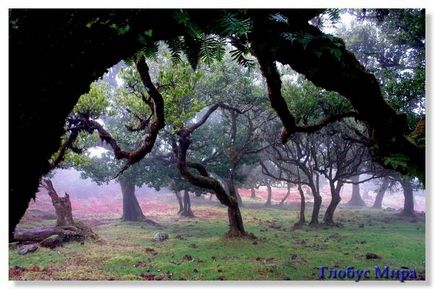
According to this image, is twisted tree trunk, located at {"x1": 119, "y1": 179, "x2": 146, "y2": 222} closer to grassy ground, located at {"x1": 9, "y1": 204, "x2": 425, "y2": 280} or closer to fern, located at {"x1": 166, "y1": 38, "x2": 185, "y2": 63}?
grassy ground, located at {"x1": 9, "y1": 204, "x2": 425, "y2": 280}

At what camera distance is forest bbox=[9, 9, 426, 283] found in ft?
9.55

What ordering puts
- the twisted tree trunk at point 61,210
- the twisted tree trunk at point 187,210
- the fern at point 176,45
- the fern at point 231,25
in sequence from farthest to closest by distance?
the twisted tree trunk at point 187,210 → the twisted tree trunk at point 61,210 → the fern at point 176,45 → the fern at point 231,25

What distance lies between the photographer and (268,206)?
3275cm

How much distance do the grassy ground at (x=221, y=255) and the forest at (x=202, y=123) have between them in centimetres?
9

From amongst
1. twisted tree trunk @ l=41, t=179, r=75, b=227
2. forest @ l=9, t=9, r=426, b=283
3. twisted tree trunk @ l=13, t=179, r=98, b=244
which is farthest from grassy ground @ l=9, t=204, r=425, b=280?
twisted tree trunk @ l=41, t=179, r=75, b=227

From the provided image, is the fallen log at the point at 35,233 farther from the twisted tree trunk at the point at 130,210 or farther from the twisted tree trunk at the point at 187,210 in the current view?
the twisted tree trunk at the point at 187,210

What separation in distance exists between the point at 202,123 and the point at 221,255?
16.3 ft

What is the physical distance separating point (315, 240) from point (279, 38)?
13.5 meters

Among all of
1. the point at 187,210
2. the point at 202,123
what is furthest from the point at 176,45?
the point at 187,210

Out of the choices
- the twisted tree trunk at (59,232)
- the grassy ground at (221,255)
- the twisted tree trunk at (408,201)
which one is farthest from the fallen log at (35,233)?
the twisted tree trunk at (408,201)

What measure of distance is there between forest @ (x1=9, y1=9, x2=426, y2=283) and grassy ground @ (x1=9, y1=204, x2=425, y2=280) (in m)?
0.09

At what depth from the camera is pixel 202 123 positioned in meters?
13.3

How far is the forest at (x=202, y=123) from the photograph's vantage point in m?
2.91

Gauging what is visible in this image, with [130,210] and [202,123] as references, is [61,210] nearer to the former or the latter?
[130,210]
